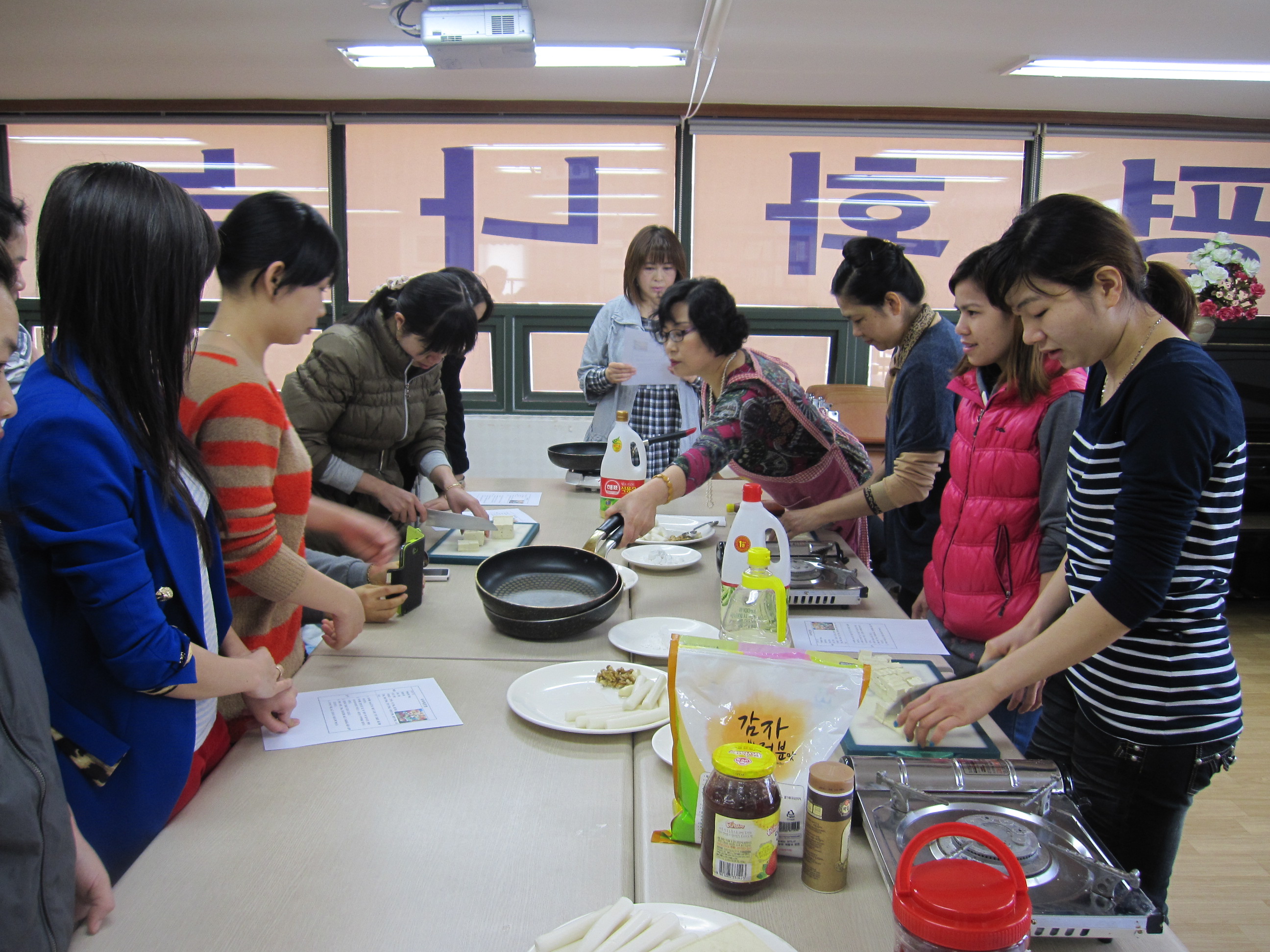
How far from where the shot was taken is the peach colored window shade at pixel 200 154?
4871mm

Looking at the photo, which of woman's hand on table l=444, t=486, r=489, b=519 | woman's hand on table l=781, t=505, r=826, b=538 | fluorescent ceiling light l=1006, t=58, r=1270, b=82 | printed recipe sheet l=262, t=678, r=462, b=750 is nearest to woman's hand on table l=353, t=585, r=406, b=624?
printed recipe sheet l=262, t=678, r=462, b=750

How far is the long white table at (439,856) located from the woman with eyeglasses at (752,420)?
1.03 meters

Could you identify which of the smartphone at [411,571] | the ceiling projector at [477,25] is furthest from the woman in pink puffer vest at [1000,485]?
the ceiling projector at [477,25]

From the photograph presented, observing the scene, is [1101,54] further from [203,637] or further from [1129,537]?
[203,637]

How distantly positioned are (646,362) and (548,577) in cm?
191

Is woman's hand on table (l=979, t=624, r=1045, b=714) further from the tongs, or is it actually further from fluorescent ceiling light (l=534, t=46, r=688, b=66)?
fluorescent ceiling light (l=534, t=46, r=688, b=66)

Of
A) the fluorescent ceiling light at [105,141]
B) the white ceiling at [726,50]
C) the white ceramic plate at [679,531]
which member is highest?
the white ceiling at [726,50]

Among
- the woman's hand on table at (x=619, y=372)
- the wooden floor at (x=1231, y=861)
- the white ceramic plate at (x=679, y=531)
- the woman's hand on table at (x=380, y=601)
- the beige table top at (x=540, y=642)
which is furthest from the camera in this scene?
the woman's hand on table at (x=619, y=372)

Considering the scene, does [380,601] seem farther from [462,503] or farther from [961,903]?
[961,903]

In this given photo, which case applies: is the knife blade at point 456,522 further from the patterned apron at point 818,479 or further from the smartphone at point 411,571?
the patterned apron at point 818,479

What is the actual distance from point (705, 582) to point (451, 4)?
100 inches

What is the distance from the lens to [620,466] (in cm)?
268

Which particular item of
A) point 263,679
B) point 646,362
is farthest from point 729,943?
point 646,362

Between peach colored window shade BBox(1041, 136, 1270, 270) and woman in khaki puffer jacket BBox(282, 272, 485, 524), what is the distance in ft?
12.9
